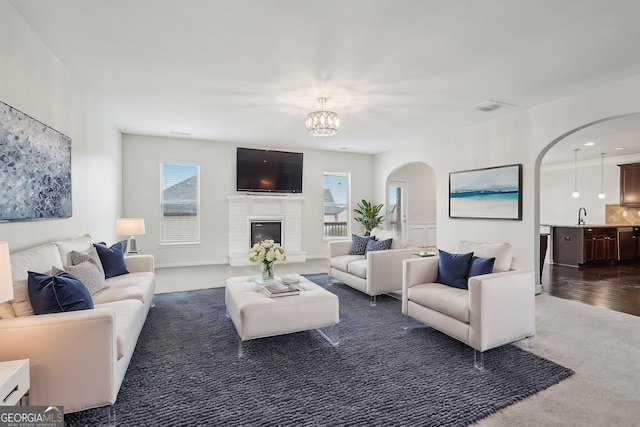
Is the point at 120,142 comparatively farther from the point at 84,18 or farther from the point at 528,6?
the point at 528,6

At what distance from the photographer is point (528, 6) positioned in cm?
228

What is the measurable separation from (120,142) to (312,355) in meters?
5.65

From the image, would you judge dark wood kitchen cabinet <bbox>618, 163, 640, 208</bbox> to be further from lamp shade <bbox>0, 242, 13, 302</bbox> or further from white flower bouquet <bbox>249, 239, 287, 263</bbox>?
lamp shade <bbox>0, 242, 13, 302</bbox>

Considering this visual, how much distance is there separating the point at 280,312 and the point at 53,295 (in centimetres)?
154

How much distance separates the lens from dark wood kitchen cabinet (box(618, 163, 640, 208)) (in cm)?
734

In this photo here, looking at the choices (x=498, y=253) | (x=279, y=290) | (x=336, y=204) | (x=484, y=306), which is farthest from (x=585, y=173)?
(x=279, y=290)

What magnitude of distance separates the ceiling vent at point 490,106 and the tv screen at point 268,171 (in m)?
4.00

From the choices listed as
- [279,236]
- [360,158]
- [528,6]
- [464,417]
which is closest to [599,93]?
[528,6]

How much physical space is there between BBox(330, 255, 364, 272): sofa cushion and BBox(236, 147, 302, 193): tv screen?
2747 mm

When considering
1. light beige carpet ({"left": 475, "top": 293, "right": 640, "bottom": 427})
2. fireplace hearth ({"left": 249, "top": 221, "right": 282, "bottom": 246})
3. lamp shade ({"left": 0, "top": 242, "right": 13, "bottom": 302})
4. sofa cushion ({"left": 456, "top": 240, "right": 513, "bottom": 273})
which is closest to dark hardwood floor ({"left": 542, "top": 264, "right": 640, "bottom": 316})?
light beige carpet ({"left": 475, "top": 293, "right": 640, "bottom": 427})

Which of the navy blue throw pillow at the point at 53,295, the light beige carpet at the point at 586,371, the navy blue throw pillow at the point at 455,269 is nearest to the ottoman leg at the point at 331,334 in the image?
the navy blue throw pillow at the point at 455,269

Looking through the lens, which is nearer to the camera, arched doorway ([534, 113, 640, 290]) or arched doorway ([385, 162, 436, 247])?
arched doorway ([534, 113, 640, 290])

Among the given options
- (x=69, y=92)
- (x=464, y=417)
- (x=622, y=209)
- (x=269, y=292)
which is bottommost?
(x=464, y=417)

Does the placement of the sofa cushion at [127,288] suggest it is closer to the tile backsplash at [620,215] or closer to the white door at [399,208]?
the white door at [399,208]
